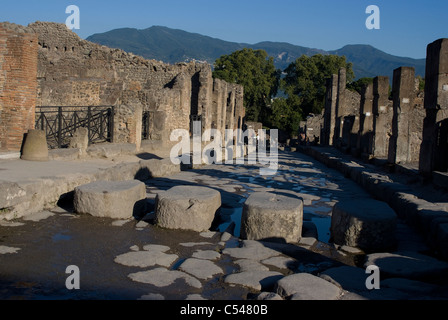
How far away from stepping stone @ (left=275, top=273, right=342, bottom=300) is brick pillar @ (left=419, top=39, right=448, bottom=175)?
657 centimetres

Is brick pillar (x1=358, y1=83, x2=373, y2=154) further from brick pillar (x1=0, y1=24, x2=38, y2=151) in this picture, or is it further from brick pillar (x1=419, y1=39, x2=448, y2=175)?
brick pillar (x1=0, y1=24, x2=38, y2=151)

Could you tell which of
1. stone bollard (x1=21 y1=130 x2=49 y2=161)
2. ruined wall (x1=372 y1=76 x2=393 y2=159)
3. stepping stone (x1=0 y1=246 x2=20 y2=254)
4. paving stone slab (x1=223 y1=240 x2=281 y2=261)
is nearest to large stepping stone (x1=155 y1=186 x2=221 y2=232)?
paving stone slab (x1=223 y1=240 x2=281 y2=261)

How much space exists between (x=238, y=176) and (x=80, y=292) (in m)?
7.61

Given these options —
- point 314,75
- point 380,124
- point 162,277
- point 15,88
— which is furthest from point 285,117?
point 162,277

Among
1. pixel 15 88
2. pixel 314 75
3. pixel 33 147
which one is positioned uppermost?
pixel 314 75

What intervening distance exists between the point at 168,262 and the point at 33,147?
495 centimetres

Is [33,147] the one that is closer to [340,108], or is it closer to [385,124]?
[385,124]

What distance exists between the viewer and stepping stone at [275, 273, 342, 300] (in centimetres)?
310

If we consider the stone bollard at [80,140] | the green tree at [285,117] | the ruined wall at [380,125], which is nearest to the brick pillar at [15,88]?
the stone bollard at [80,140]

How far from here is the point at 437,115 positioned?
9.07 m

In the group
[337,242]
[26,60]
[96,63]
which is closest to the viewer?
[337,242]

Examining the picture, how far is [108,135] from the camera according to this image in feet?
44.8
